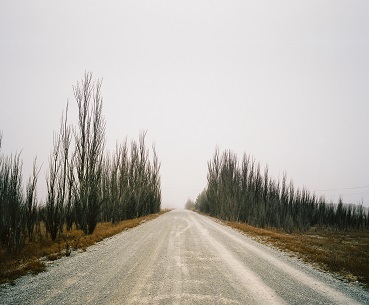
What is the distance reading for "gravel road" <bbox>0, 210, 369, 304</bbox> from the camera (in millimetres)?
4941

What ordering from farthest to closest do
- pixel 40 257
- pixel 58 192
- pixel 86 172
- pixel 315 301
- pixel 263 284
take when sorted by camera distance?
pixel 86 172 → pixel 58 192 → pixel 40 257 → pixel 263 284 → pixel 315 301

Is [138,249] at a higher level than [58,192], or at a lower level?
lower

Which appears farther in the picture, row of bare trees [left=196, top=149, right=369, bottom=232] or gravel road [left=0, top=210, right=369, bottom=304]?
row of bare trees [left=196, top=149, right=369, bottom=232]

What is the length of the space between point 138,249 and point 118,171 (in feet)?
68.4

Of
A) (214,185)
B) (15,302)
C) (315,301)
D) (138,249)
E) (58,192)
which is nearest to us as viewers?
(15,302)

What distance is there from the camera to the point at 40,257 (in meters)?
8.65

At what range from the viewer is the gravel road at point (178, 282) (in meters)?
4.94

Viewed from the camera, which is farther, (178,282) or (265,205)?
(265,205)

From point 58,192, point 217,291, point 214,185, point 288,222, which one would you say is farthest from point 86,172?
point 214,185

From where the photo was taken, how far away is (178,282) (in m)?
5.83

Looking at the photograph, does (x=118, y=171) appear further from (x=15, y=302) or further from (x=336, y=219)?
(x=336, y=219)

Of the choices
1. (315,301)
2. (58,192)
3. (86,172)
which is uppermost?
(86,172)

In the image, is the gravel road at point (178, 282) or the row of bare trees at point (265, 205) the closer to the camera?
the gravel road at point (178, 282)

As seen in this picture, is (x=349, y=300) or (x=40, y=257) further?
(x=40, y=257)
